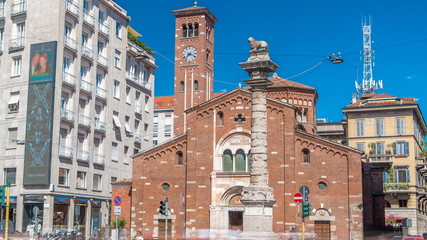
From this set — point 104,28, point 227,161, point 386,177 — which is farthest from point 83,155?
point 386,177

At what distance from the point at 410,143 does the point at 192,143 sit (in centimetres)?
2479

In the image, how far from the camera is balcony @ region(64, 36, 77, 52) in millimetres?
48072

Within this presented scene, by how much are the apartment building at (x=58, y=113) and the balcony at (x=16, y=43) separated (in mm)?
89

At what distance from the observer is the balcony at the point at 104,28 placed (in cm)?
5344

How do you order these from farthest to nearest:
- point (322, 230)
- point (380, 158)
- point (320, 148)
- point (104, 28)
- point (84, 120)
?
point (380, 158), point (104, 28), point (84, 120), point (320, 148), point (322, 230)

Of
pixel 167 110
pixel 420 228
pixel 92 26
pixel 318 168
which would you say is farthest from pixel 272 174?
pixel 167 110

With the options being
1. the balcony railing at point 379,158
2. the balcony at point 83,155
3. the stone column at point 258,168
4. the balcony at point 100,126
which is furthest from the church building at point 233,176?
the stone column at point 258,168

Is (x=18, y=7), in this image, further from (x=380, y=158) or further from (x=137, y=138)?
(x=380, y=158)

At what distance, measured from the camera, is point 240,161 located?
46.3 m

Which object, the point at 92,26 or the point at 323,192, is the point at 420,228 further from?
Result: the point at 92,26

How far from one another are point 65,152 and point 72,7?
38.4 ft

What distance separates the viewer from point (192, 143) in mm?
47312

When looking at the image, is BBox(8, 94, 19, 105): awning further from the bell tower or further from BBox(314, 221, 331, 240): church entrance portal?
BBox(314, 221, 331, 240): church entrance portal

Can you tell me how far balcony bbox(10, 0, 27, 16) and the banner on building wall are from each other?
10.3 ft
